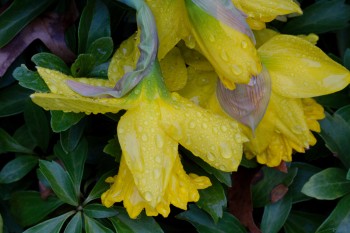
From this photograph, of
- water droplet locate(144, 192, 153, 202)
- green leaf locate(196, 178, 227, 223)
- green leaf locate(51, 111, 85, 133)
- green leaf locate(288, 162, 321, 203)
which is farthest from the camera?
green leaf locate(288, 162, 321, 203)

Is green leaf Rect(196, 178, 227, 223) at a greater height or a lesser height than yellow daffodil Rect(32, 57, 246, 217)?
lesser

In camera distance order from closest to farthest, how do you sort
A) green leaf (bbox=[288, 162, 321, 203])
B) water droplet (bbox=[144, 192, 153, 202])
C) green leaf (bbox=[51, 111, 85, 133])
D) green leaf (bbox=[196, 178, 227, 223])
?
water droplet (bbox=[144, 192, 153, 202]), green leaf (bbox=[51, 111, 85, 133]), green leaf (bbox=[196, 178, 227, 223]), green leaf (bbox=[288, 162, 321, 203])

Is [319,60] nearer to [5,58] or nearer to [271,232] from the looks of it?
[271,232]

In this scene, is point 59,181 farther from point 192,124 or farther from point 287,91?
point 287,91

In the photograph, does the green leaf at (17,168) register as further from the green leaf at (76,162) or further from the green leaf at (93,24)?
the green leaf at (93,24)

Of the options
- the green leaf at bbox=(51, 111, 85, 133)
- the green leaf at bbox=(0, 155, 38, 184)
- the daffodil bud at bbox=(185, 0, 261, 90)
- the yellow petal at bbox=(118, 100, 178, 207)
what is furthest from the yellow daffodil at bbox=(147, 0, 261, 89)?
the green leaf at bbox=(0, 155, 38, 184)

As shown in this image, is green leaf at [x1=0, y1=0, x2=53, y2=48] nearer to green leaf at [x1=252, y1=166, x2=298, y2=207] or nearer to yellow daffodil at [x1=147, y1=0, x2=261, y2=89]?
yellow daffodil at [x1=147, y1=0, x2=261, y2=89]

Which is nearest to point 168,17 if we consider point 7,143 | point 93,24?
point 93,24

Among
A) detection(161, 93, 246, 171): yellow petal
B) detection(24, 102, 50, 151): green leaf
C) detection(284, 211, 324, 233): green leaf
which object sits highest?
detection(161, 93, 246, 171): yellow petal
